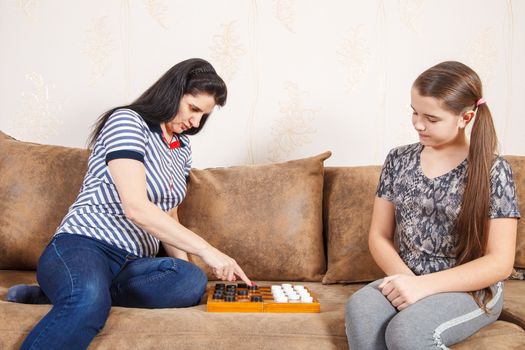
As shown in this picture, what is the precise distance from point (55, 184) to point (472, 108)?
1270mm

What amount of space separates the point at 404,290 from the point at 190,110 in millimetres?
767

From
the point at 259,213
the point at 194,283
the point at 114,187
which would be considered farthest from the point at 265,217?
the point at 114,187

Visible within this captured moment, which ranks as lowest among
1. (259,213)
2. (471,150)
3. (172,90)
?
(259,213)

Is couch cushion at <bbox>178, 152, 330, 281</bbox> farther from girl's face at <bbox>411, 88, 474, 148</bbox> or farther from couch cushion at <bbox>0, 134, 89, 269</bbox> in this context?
girl's face at <bbox>411, 88, 474, 148</bbox>

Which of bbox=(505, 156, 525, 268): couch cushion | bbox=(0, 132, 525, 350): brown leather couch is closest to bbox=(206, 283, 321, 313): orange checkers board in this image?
bbox=(0, 132, 525, 350): brown leather couch

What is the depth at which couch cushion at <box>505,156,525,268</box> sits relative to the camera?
1.78 metres

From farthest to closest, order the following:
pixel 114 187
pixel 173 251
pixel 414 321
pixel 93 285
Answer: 1. pixel 173 251
2. pixel 114 187
3. pixel 93 285
4. pixel 414 321

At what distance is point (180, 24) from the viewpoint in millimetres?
2115

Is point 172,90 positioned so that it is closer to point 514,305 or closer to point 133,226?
point 133,226

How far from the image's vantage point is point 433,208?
1.41m

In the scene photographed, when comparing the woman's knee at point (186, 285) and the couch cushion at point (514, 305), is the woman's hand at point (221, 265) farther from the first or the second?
the couch cushion at point (514, 305)

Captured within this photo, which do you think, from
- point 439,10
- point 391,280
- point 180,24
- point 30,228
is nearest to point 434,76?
point 391,280

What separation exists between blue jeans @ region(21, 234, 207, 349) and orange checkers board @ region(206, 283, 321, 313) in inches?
4.1

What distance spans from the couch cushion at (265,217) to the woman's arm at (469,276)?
511 millimetres
